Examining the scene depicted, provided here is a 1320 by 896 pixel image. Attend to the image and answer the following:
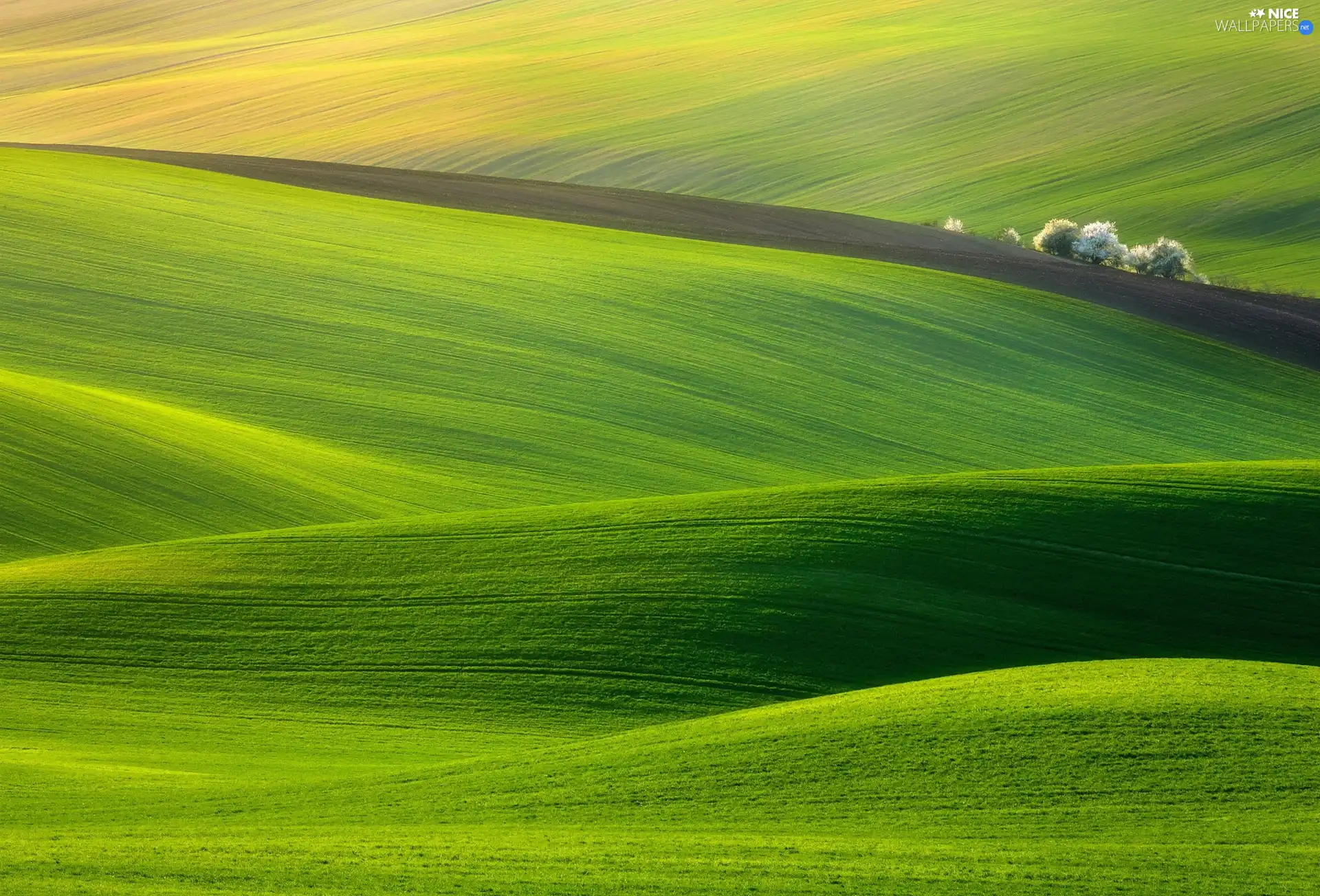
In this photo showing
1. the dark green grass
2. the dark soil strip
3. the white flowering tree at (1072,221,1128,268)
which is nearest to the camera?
the dark green grass

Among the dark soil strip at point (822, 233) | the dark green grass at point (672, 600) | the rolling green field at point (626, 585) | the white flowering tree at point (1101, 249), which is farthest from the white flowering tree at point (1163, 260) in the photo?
the dark green grass at point (672, 600)

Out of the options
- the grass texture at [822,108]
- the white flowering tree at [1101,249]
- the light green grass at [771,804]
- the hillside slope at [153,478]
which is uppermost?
the grass texture at [822,108]

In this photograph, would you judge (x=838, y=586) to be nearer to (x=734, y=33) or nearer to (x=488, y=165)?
(x=488, y=165)

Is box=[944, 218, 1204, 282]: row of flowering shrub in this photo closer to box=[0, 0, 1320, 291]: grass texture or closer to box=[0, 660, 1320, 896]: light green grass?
box=[0, 0, 1320, 291]: grass texture

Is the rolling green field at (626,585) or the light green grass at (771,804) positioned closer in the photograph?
the light green grass at (771,804)

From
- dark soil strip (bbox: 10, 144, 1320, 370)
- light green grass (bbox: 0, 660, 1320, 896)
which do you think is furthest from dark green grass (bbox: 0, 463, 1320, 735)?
dark soil strip (bbox: 10, 144, 1320, 370)

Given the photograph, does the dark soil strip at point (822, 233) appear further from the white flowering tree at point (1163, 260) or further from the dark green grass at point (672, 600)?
the dark green grass at point (672, 600)

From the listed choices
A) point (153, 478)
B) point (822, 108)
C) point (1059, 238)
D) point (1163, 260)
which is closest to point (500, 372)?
point (153, 478)

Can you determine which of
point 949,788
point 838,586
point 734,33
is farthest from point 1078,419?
point 734,33
